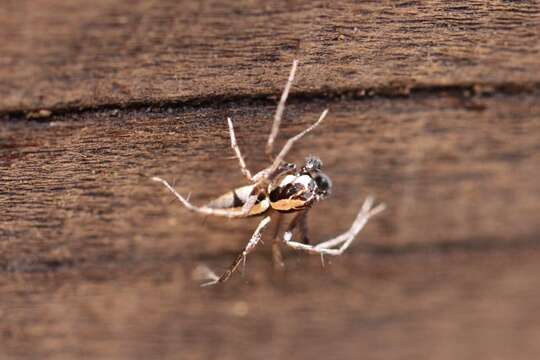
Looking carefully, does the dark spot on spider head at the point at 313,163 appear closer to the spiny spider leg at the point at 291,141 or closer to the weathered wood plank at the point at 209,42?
the spiny spider leg at the point at 291,141

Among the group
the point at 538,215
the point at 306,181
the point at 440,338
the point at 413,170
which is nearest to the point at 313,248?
the point at 306,181

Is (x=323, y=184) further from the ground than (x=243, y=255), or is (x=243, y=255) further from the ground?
(x=323, y=184)

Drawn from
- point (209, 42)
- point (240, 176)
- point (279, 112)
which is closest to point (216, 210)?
point (240, 176)

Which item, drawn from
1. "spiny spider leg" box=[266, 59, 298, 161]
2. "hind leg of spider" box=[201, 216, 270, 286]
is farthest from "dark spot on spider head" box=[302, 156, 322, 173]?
"hind leg of spider" box=[201, 216, 270, 286]

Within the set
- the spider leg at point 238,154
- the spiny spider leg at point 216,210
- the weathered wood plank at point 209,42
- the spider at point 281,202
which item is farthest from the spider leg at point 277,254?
the weathered wood plank at point 209,42

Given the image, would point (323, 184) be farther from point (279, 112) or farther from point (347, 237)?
point (279, 112)

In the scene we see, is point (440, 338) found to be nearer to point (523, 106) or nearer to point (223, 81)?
point (523, 106)
